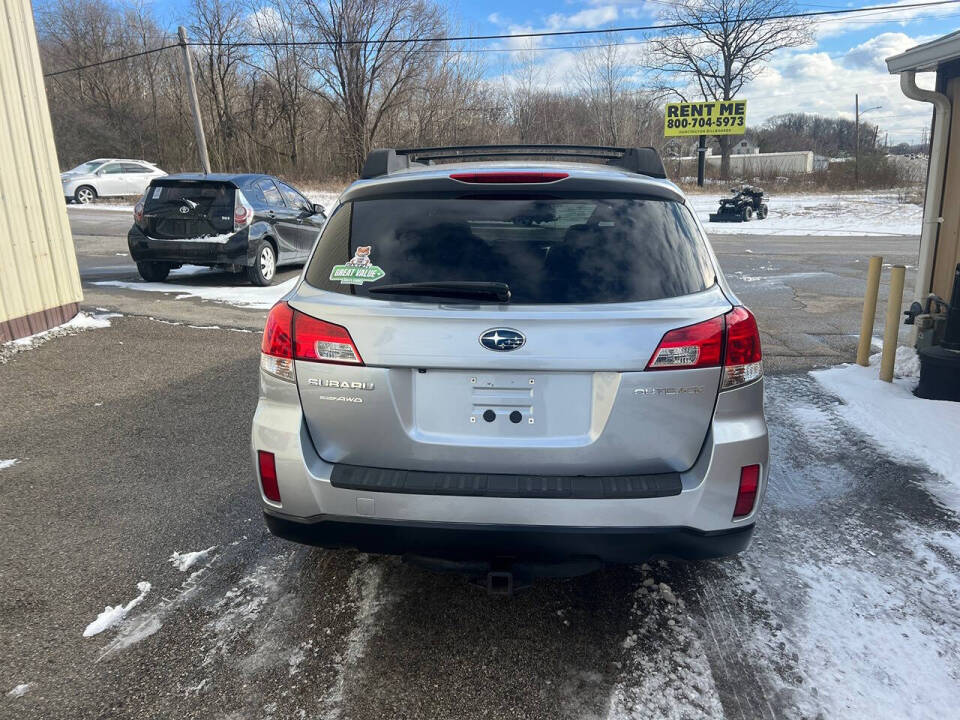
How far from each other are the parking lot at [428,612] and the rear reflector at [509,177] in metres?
1.79

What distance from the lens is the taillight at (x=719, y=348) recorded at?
2445 millimetres

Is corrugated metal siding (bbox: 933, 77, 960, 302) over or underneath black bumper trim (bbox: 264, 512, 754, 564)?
over

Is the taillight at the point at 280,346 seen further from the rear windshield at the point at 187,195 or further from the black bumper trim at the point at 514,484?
the rear windshield at the point at 187,195

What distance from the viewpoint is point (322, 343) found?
257 cm

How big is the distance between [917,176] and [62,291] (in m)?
48.0

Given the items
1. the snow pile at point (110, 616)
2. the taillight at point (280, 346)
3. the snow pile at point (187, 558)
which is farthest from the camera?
the snow pile at point (187, 558)

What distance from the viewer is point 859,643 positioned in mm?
2715

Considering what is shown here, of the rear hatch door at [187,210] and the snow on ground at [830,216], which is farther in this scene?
the snow on ground at [830,216]

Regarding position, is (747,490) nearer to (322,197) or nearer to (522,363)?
(522,363)

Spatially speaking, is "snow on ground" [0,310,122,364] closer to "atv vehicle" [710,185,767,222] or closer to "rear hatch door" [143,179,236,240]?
"rear hatch door" [143,179,236,240]

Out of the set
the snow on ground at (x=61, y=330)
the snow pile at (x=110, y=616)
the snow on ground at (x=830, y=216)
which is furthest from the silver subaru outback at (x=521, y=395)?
the snow on ground at (x=830, y=216)

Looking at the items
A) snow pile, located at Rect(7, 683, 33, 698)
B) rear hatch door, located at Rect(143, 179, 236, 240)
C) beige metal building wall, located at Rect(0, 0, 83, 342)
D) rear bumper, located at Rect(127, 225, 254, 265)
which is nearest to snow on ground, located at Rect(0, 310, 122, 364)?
beige metal building wall, located at Rect(0, 0, 83, 342)

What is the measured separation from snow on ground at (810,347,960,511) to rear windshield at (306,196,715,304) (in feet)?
8.60

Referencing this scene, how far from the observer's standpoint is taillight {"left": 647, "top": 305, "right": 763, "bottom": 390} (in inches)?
96.3
